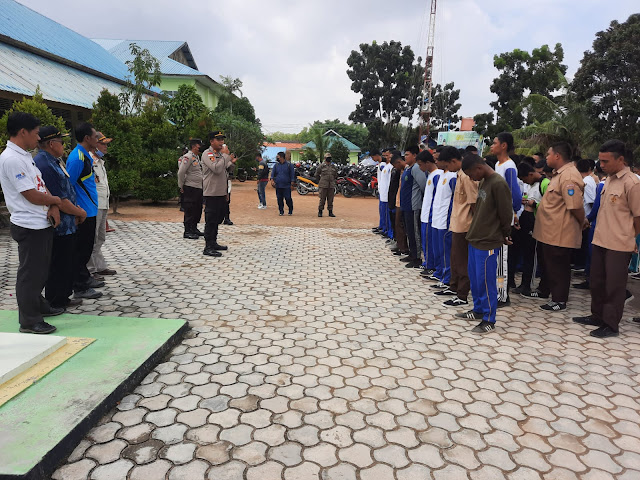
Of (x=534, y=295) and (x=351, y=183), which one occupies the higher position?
→ (x=351, y=183)

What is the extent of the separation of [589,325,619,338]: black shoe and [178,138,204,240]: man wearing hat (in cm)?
647

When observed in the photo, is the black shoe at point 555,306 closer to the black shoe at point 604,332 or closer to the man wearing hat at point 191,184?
the black shoe at point 604,332

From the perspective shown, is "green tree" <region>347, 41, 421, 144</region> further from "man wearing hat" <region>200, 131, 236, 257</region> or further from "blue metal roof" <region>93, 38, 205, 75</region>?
"man wearing hat" <region>200, 131, 236, 257</region>

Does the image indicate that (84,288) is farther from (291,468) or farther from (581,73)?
(581,73)

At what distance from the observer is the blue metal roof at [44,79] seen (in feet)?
33.3

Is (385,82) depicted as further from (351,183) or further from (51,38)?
(51,38)

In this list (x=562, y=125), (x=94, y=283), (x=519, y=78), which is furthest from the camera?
(x=519, y=78)

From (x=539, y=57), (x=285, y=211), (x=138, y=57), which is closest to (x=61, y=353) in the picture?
(x=285, y=211)

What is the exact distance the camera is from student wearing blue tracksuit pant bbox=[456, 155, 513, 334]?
3.66m

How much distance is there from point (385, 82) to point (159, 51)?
18309 mm

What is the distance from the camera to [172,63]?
91.0 feet

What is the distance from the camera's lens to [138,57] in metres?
13.3

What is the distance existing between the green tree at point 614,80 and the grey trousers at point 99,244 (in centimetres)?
1556

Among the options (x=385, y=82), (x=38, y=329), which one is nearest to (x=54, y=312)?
→ (x=38, y=329)
